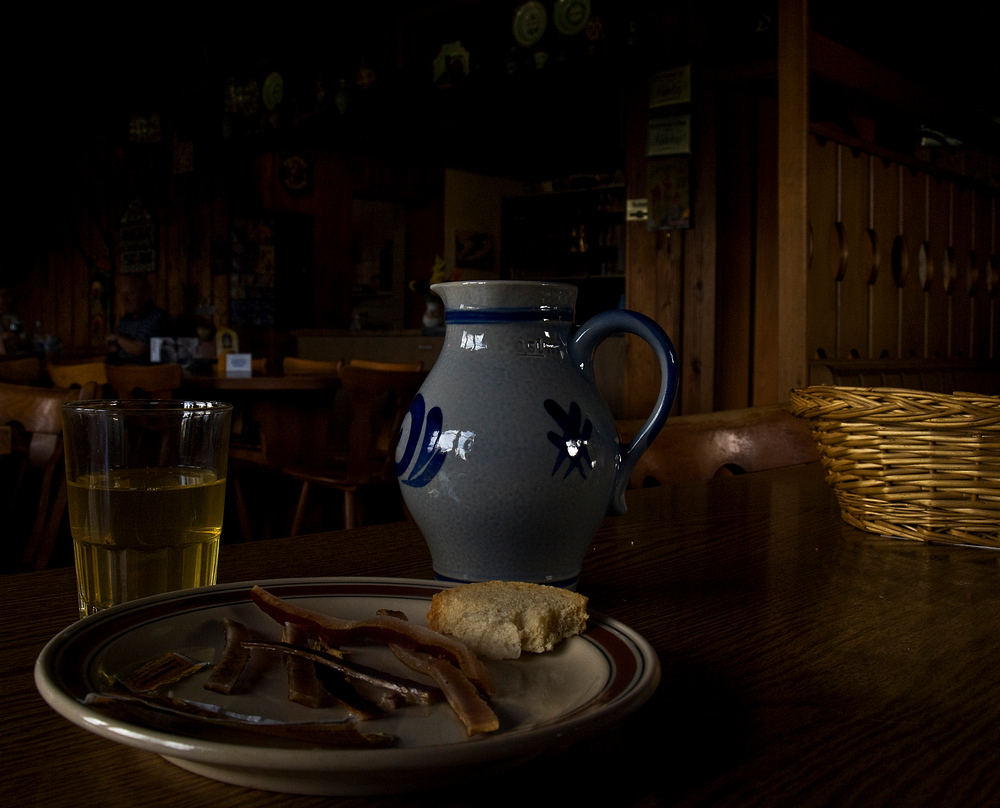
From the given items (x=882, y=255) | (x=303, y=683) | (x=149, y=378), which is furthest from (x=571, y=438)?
(x=882, y=255)

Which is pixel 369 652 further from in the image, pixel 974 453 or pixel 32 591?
pixel 974 453

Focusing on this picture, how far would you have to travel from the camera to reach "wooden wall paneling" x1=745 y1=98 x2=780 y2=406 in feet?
15.4

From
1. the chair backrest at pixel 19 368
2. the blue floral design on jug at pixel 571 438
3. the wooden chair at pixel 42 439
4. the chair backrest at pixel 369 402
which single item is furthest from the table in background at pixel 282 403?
the blue floral design on jug at pixel 571 438

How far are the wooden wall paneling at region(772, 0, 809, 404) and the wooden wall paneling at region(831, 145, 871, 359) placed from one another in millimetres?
579

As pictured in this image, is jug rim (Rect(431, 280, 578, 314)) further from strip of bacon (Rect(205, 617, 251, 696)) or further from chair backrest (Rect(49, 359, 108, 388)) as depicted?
chair backrest (Rect(49, 359, 108, 388))

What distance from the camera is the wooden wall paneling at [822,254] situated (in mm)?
3365

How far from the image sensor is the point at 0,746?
42 cm

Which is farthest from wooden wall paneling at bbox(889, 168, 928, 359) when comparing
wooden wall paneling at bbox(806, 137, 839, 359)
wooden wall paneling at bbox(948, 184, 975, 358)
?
wooden wall paneling at bbox(806, 137, 839, 359)

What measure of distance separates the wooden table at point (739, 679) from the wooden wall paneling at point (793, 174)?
2228 millimetres

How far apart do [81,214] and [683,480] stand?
1018cm

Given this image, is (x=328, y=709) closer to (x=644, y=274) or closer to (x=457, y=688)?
(x=457, y=688)

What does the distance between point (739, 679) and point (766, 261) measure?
4489 millimetres

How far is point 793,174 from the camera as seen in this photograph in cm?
305

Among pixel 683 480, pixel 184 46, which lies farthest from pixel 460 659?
pixel 184 46
